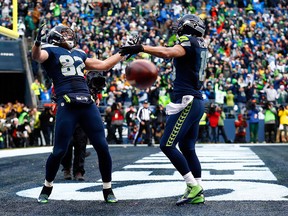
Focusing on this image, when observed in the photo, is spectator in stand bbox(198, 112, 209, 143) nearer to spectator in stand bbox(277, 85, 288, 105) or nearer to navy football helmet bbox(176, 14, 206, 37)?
spectator in stand bbox(277, 85, 288, 105)

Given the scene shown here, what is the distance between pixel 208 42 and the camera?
87.9 ft

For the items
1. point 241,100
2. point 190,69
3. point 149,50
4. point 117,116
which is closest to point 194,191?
point 190,69

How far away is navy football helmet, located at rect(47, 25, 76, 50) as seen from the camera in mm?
6539

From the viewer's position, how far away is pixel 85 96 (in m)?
6.34

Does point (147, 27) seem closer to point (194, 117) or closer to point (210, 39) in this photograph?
point (210, 39)

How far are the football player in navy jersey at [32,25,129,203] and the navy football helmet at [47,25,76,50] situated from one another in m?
0.06

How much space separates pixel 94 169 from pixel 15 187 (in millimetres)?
2671

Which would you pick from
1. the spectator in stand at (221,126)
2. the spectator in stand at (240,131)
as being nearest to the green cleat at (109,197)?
the spectator in stand at (221,126)

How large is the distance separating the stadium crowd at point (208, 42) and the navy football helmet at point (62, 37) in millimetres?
14205

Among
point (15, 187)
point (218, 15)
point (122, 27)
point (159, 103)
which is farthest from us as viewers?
point (218, 15)

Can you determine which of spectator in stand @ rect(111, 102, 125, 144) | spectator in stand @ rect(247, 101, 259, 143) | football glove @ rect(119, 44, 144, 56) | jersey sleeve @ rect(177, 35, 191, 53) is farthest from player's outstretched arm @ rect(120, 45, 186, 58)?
spectator in stand @ rect(247, 101, 259, 143)

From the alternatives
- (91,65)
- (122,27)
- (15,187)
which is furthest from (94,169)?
(122,27)

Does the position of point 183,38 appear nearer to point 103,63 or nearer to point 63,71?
point 103,63

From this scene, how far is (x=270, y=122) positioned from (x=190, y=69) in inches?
699
